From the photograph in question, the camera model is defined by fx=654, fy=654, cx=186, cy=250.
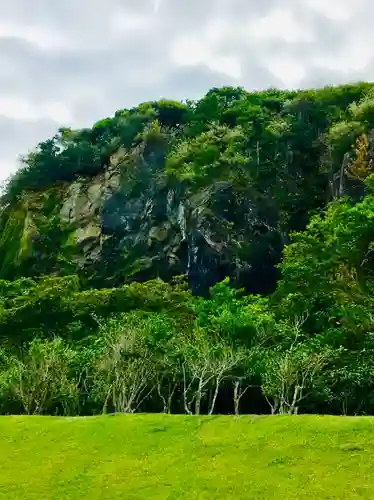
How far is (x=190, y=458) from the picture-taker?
1706 cm

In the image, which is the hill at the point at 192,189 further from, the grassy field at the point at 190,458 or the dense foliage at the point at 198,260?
the grassy field at the point at 190,458

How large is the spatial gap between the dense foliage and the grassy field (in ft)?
28.5

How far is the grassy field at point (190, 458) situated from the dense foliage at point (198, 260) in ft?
28.5

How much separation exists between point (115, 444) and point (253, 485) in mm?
4892

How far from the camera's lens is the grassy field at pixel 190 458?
15.2 meters

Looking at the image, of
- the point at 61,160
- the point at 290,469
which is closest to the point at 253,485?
the point at 290,469

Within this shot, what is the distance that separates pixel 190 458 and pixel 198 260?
2917 cm

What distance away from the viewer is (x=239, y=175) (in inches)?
1877

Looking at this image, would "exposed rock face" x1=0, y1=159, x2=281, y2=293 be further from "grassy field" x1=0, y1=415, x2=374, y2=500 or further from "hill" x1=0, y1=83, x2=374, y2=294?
"grassy field" x1=0, y1=415, x2=374, y2=500

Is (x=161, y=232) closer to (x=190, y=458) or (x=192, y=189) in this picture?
(x=192, y=189)

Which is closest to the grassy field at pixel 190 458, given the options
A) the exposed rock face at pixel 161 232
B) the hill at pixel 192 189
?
the exposed rock face at pixel 161 232

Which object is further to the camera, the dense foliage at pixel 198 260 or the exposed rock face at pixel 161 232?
the exposed rock face at pixel 161 232

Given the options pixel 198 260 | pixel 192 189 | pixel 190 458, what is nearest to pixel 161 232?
pixel 192 189

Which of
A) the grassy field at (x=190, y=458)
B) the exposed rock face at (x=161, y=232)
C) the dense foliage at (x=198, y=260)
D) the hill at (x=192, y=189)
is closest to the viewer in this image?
the grassy field at (x=190, y=458)
